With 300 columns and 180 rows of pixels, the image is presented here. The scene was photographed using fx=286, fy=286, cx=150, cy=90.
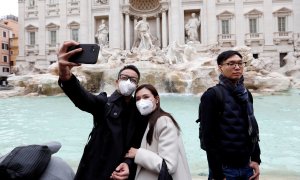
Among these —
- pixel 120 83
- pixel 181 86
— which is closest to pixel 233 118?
pixel 120 83

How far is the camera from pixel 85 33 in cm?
2442

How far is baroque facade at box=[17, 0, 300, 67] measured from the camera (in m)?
22.5

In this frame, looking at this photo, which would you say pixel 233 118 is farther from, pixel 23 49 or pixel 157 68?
pixel 23 49

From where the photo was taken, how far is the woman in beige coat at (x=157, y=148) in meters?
1.67

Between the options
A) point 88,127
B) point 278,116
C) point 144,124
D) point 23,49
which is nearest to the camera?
point 144,124

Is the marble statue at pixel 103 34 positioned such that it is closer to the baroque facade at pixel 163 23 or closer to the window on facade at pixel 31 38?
the baroque facade at pixel 163 23

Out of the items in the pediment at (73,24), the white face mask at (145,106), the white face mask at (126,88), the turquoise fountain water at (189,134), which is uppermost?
the pediment at (73,24)

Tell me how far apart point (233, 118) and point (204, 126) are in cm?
21

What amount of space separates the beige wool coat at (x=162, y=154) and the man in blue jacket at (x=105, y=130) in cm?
12

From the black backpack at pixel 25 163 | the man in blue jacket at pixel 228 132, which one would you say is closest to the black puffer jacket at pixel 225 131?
the man in blue jacket at pixel 228 132

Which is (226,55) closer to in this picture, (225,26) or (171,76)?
(171,76)

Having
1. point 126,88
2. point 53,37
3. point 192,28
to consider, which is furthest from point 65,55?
point 53,37

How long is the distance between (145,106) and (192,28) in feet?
72.0

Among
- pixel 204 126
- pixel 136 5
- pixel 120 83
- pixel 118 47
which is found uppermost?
pixel 136 5
